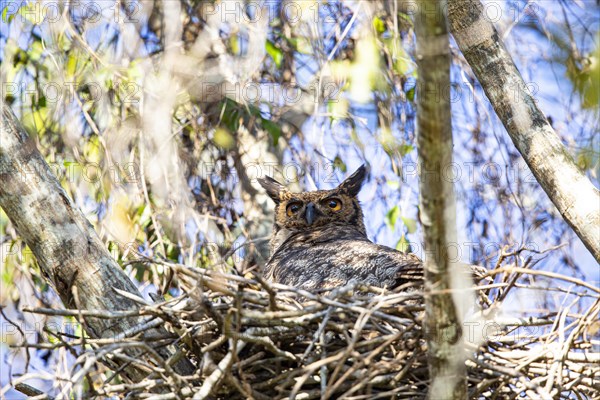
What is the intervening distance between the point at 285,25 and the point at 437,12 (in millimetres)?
3064

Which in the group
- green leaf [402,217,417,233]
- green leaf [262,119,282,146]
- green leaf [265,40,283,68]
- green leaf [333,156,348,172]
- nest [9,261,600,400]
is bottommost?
nest [9,261,600,400]

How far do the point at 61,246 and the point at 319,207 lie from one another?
76.7 inches

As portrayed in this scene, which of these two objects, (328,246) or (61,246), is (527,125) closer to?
(328,246)

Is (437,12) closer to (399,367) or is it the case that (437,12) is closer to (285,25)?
(399,367)

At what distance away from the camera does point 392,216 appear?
4578 millimetres

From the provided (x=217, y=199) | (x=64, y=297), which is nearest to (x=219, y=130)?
(x=217, y=199)

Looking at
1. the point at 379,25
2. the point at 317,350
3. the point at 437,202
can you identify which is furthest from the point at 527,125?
the point at 379,25

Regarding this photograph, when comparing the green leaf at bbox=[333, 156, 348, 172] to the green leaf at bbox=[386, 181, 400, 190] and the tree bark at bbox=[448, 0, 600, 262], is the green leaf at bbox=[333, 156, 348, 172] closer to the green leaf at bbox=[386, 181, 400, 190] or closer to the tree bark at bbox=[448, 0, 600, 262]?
the green leaf at bbox=[386, 181, 400, 190]

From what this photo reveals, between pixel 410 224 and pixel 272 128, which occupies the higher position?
pixel 272 128

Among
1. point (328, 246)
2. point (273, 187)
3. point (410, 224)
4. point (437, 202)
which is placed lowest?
point (437, 202)

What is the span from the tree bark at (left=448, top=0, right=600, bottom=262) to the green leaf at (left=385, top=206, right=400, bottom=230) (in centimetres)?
170

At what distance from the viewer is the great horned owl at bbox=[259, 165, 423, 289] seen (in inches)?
125

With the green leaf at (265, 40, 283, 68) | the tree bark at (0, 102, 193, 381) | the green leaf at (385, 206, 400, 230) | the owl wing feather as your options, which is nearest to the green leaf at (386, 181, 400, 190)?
the green leaf at (385, 206, 400, 230)

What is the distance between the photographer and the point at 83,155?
15.2ft
